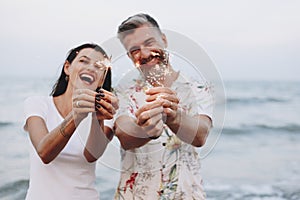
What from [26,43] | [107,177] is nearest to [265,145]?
[107,177]

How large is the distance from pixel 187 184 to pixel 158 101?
0.81 ft

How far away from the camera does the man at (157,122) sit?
2.45 feet

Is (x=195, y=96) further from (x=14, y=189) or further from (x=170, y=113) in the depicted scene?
(x=14, y=189)

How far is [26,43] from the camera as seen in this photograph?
238 centimetres

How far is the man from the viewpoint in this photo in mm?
748

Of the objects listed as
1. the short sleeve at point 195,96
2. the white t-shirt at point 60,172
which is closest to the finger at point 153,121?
the short sleeve at point 195,96

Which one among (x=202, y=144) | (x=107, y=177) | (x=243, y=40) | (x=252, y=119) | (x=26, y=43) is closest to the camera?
(x=202, y=144)

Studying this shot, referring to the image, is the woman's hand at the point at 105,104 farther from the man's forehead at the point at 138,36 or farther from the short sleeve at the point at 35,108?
the short sleeve at the point at 35,108

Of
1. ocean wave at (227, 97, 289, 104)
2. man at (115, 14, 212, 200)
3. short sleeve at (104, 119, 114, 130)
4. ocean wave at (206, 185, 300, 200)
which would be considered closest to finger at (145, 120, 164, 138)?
man at (115, 14, 212, 200)

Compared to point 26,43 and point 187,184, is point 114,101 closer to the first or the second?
point 187,184

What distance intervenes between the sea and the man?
5.62 feet

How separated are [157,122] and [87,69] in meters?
0.18

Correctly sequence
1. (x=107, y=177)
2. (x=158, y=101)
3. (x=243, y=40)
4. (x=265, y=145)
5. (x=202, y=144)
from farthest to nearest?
(x=265, y=145) < (x=243, y=40) < (x=107, y=177) < (x=202, y=144) < (x=158, y=101)

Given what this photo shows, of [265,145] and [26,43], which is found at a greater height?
[26,43]
